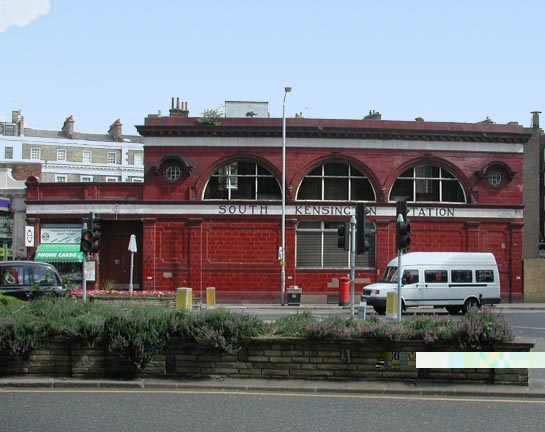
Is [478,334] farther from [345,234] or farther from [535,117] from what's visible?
[535,117]

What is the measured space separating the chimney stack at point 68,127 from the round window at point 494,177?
58305 mm

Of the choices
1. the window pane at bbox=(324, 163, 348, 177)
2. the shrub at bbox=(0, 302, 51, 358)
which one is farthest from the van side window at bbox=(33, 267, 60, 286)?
the window pane at bbox=(324, 163, 348, 177)

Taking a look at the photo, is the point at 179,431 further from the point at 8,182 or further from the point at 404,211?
the point at 8,182

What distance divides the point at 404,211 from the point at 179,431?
1203cm

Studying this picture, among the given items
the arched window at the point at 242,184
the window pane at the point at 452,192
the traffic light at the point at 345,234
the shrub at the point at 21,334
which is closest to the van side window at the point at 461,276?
the window pane at the point at 452,192

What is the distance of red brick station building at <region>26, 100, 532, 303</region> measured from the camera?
1590 inches

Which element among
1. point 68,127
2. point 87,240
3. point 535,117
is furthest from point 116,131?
point 87,240

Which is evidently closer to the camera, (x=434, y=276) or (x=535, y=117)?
(x=434, y=276)

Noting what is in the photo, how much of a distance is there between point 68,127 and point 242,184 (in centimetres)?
5382

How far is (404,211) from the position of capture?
19.7 metres

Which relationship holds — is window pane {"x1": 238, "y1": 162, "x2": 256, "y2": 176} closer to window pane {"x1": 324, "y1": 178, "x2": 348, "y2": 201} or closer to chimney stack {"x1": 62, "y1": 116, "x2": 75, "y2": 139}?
window pane {"x1": 324, "y1": 178, "x2": 348, "y2": 201}

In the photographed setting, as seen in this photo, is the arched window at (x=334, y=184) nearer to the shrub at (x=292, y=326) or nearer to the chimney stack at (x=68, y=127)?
the shrub at (x=292, y=326)

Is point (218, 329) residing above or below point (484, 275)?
below

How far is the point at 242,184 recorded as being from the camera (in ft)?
134
